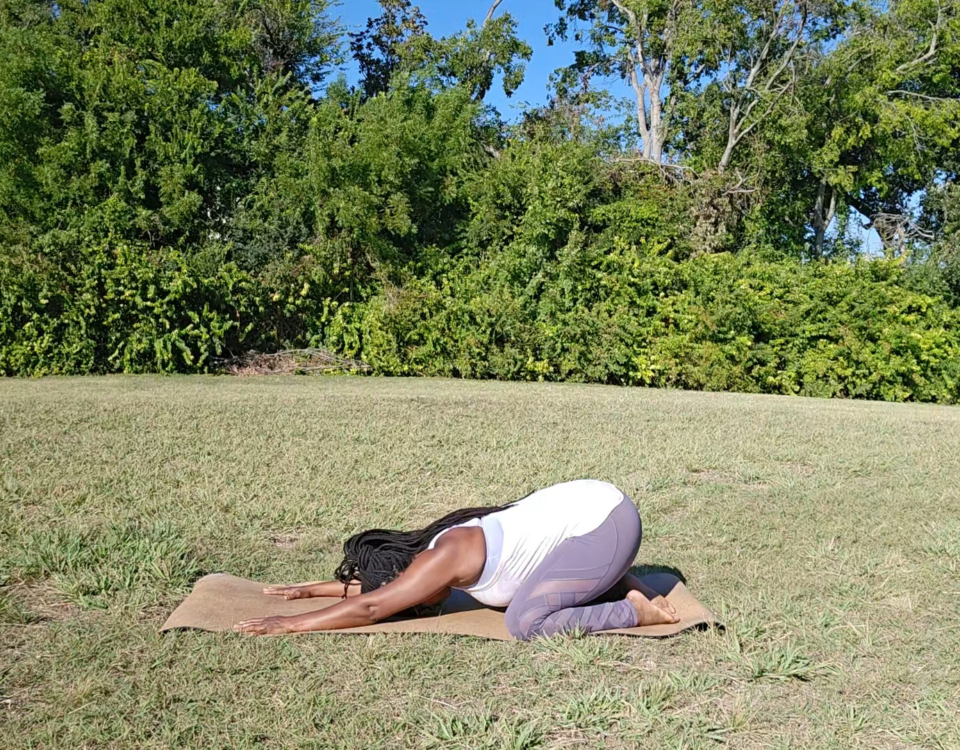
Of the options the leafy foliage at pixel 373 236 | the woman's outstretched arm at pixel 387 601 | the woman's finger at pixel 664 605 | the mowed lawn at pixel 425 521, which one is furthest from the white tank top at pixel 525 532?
the leafy foliage at pixel 373 236

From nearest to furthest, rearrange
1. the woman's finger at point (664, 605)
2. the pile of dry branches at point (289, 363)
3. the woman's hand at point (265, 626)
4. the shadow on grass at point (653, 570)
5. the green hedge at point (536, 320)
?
the woman's hand at point (265, 626) → the woman's finger at point (664, 605) → the shadow on grass at point (653, 570) → the green hedge at point (536, 320) → the pile of dry branches at point (289, 363)

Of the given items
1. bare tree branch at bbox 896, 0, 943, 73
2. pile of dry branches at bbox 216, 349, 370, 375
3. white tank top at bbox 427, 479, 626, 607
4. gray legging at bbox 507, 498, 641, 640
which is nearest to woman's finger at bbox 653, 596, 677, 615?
gray legging at bbox 507, 498, 641, 640

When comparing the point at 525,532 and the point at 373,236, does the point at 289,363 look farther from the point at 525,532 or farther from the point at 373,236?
the point at 525,532

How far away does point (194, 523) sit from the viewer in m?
4.96

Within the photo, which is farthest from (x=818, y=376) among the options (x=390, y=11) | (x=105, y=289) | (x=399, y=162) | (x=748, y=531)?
(x=390, y=11)

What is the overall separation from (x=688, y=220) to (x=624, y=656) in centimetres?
1521

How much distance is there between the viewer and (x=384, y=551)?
150 inches

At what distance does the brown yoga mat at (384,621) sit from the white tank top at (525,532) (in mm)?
139

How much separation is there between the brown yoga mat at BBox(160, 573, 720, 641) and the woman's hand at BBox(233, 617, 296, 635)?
66mm

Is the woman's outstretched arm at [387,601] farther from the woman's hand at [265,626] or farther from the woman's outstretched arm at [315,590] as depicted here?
the woman's outstretched arm at [315,590]

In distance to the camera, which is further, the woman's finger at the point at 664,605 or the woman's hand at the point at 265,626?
the woman's finger at the point at 664,605

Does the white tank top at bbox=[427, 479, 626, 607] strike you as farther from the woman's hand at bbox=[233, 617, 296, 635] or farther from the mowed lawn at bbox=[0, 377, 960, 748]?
the woman's hand at bbox=[233, 617, 296, 635]

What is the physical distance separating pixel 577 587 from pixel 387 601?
30.1 inches

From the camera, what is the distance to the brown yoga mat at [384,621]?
3.58 meters
